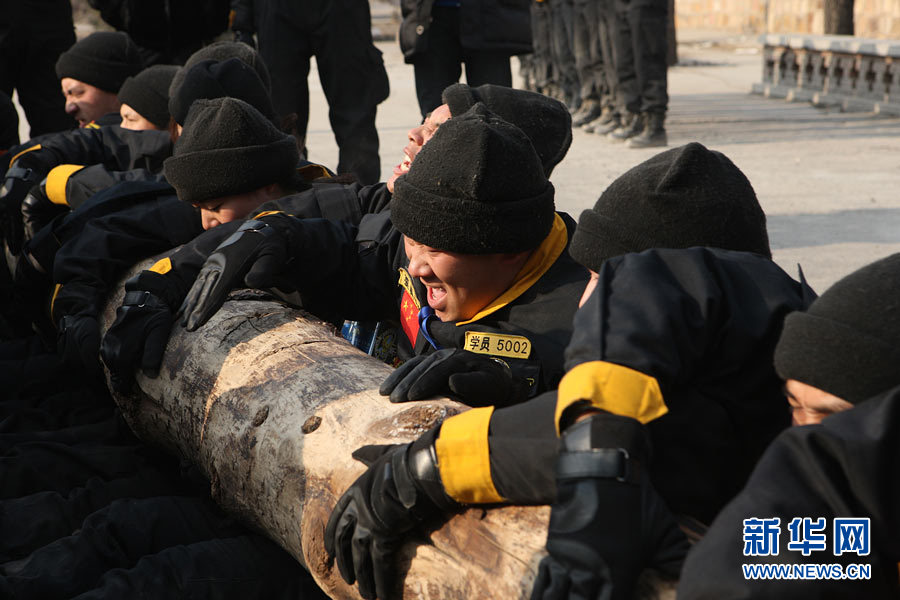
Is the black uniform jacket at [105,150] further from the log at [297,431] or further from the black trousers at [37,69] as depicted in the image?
the black trousers at [37,69]

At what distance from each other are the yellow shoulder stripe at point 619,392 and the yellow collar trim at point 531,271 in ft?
3.01

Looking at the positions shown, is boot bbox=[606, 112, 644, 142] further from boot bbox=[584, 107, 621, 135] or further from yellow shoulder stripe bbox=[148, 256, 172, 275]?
yellow shoulder stripe bbox=[148, 256, 172, 275]

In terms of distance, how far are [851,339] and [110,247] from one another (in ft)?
7.87

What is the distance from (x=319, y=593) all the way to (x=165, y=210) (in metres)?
1.54

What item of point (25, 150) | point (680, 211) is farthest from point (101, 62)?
point (680, 211)

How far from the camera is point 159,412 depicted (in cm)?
271

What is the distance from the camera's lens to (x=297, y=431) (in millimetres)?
2166

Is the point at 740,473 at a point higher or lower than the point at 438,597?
higher

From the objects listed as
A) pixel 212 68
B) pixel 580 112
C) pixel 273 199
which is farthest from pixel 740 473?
pixel 580 112

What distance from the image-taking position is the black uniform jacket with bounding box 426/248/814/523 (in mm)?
1525

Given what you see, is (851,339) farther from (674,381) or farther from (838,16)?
(838,16)

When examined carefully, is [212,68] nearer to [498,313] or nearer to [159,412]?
[159,412]

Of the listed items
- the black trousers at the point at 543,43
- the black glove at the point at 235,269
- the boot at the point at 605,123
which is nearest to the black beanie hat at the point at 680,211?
the black glove at the point at 235,269

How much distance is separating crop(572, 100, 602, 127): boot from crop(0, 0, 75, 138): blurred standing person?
17.6 feet
